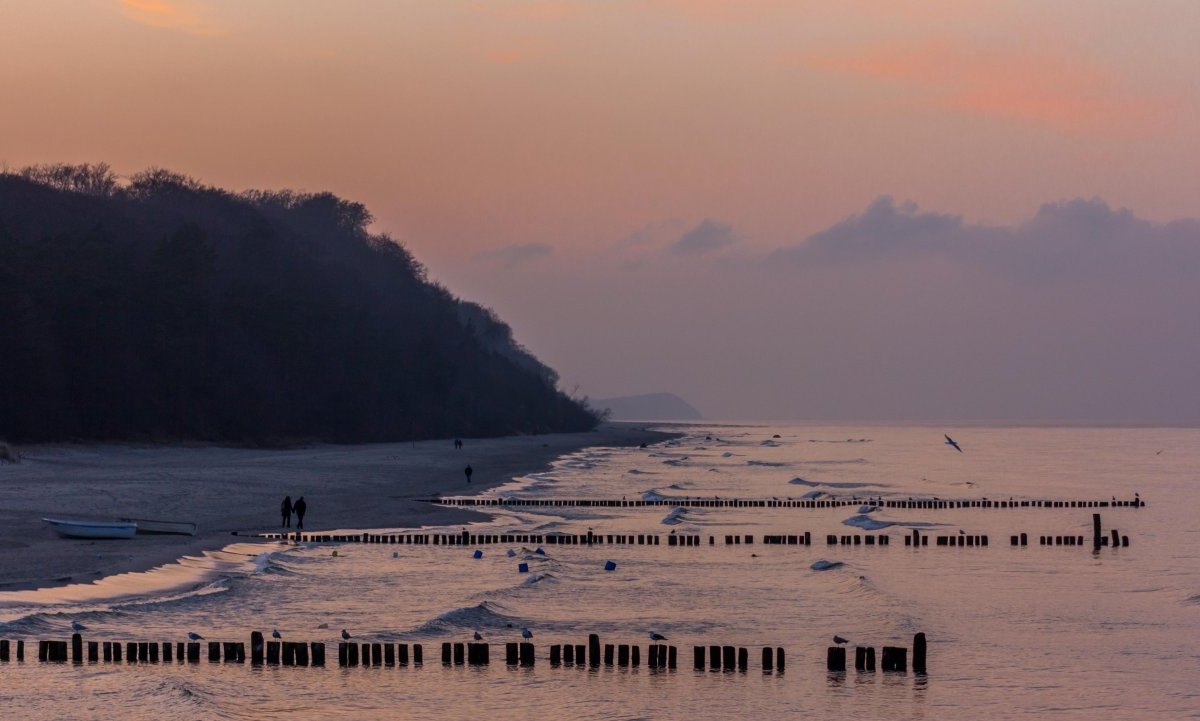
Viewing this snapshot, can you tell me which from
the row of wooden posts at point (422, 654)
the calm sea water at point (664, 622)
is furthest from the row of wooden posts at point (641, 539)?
the row of wooden posts at point (422, 654)

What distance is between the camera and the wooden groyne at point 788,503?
67.2 meters

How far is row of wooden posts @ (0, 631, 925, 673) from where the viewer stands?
24.2 meters

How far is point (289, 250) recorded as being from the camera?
167 meters

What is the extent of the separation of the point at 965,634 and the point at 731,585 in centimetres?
903

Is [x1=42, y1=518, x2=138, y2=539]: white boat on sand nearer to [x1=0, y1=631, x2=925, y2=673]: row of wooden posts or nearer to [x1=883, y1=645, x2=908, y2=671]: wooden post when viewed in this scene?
[x1=0, y1=631, x2=925, y2=673]: row of wooden posts

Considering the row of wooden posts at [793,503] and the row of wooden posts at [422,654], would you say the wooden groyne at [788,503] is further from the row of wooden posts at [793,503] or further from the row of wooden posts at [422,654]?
the row of wooden posts at [422,654]

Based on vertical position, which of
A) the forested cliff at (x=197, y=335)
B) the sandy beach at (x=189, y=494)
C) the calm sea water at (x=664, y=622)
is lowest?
the calm sea water at (x=664, y=622)

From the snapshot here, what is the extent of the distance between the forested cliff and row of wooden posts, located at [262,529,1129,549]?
42.1 m

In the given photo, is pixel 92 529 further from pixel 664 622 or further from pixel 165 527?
pixel 664 622

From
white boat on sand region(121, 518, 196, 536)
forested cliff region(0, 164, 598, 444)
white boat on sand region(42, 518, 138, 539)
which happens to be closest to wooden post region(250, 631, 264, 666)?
white boat on sand region(42, 518, 138, 539)

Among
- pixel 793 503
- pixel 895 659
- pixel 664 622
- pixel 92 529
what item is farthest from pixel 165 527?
pixel 793 503

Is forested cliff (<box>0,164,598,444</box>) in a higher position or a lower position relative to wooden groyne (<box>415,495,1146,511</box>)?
higher

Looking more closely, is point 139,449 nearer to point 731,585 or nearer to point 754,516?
point 754,516

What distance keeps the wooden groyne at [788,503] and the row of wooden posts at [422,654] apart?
3956 cm
